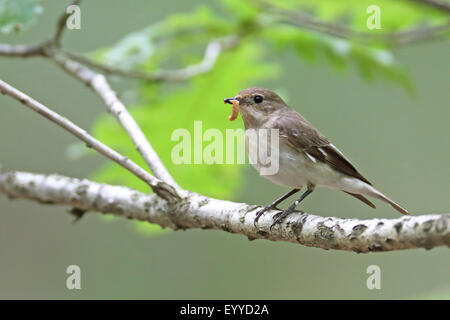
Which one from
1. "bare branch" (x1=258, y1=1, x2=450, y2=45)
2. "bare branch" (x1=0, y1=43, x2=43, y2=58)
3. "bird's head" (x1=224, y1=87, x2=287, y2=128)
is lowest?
"bird's head" (x1=224, y1=87, x2=287, y2=128)

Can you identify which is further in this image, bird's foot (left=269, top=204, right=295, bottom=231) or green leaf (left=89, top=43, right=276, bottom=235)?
green leaf (left=89, top=43, right=276, bottom=235)

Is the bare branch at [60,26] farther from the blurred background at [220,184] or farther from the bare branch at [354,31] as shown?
the bare branch at [354,31]

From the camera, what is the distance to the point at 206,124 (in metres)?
4.83

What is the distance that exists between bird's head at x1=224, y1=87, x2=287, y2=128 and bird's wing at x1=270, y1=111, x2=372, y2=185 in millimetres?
191

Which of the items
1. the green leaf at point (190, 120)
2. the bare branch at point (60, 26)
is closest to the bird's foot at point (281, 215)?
the bare branch at point (60, 26)

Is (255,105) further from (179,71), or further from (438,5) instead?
(438,5)

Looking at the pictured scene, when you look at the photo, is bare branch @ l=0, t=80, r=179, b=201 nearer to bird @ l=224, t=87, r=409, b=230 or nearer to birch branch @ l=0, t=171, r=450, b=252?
birch branch @ l=0, t=171, r=450, b=252

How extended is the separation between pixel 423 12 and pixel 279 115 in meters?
1.33

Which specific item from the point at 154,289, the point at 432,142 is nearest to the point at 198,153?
the point at 154,289

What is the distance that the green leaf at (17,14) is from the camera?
280 cm

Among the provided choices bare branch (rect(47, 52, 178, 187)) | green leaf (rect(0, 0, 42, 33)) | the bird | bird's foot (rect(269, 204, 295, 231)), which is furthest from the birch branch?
green leaf (rect(0, 0, 42, 33))

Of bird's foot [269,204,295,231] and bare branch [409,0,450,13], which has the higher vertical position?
bare branch [409,0,450,13]

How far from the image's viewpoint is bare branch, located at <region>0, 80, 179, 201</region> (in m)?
2.89

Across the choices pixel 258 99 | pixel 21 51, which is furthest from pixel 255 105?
pixel 21 51
